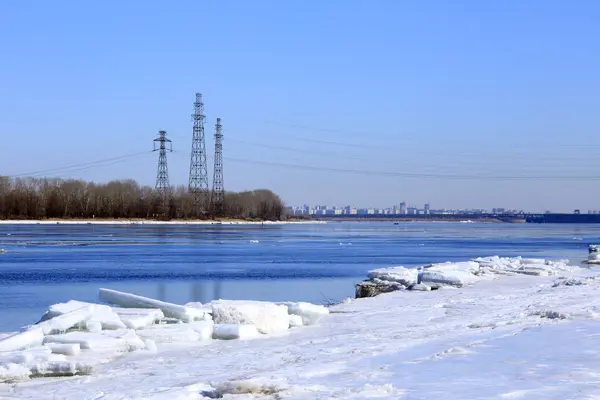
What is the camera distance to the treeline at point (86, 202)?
11256 centimetres

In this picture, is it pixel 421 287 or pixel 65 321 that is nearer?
pixel 65 321

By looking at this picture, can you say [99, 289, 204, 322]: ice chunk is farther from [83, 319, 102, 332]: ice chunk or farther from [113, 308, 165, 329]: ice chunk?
[83, 319, 102, 332]: ice chunk

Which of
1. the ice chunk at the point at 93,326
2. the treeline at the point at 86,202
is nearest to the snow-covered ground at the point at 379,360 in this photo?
the ice chunk at the point at 93,326

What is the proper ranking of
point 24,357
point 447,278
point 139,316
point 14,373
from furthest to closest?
point 447,278
point 139,316
point 24,357
point 14,373

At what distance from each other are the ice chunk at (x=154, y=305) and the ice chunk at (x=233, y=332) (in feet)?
3.90

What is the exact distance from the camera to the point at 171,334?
1022cm

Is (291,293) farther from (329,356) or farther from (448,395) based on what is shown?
(448,395)

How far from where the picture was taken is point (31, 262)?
29.4 metres

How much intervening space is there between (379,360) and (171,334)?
3395mm

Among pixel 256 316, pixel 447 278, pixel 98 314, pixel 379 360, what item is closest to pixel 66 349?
pixel 98 314

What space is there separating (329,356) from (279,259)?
2553 centimetres

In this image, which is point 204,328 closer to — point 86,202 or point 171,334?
point 171,334

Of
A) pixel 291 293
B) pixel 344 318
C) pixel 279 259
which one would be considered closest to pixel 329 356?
pixel 344 318

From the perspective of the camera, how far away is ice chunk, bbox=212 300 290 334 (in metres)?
10.8
